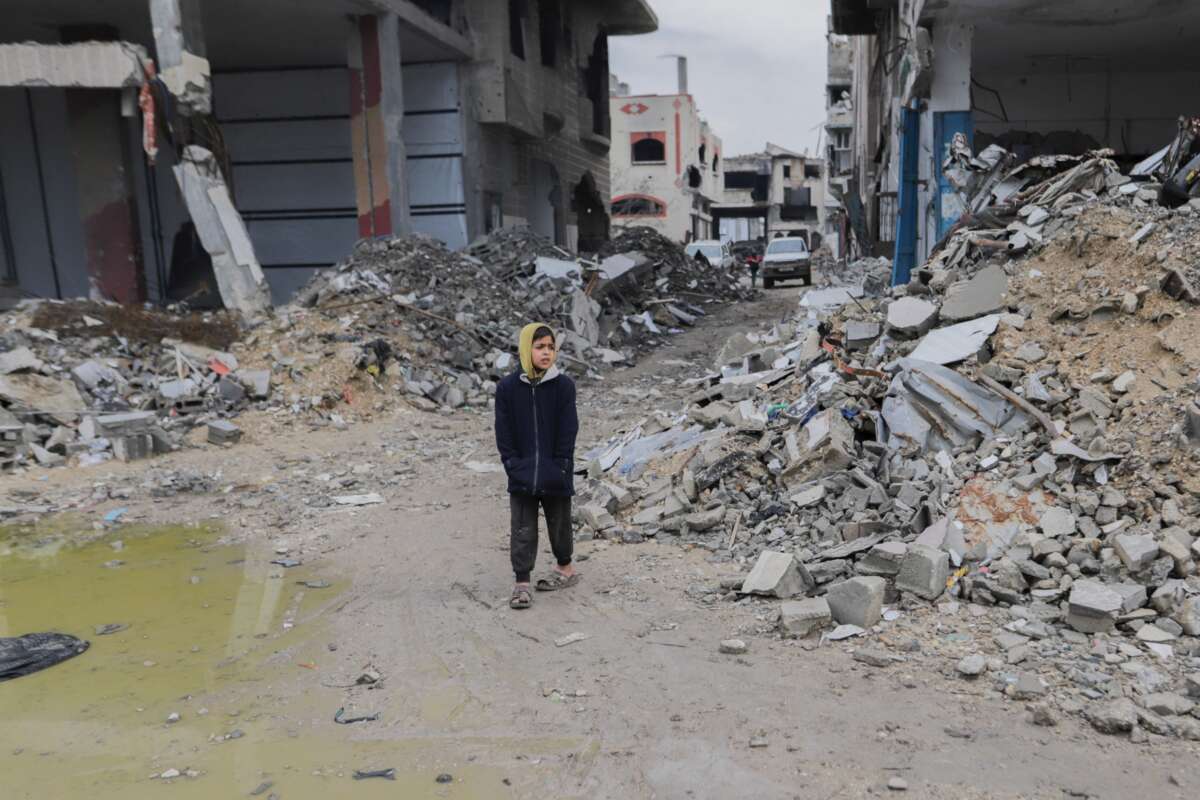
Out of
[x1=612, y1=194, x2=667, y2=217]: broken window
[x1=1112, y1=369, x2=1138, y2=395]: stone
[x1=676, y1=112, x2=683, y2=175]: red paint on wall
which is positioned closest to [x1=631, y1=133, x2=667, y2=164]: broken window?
[x1=676, y1=112, x2=683, y2=175]: red paint on wall

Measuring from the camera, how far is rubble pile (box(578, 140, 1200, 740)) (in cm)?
370

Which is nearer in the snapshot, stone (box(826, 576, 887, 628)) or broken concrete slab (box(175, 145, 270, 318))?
stone (box(826, 576, 887, 628))

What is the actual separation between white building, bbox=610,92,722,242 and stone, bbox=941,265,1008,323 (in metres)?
38.5

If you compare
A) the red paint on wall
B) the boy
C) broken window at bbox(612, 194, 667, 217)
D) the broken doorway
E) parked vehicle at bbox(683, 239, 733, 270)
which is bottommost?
the boy

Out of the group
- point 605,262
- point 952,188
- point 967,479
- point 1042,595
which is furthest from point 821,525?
point 605,262

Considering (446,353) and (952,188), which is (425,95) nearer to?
(446,353)

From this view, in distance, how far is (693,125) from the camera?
4503 centimetres

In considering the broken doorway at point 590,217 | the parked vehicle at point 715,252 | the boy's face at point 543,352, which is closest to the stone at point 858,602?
the boy's face at point 543,352

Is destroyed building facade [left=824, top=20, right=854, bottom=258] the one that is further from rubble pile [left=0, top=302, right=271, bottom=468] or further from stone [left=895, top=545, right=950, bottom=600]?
stone [left=895, top=545, right=950, bottom=600]

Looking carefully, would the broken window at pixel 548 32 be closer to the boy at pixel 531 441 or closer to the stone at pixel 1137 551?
the boy at pixel 531 441

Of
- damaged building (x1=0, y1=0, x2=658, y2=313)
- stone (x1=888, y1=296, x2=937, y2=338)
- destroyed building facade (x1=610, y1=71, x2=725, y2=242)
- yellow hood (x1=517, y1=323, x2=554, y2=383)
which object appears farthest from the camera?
destroyed building facade (x1=610, y1=71, x2=725, y2=242)

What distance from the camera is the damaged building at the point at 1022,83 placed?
10841 millimetres

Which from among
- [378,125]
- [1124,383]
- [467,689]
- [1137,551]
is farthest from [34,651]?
[378,125]

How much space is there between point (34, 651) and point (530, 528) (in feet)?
8.23
